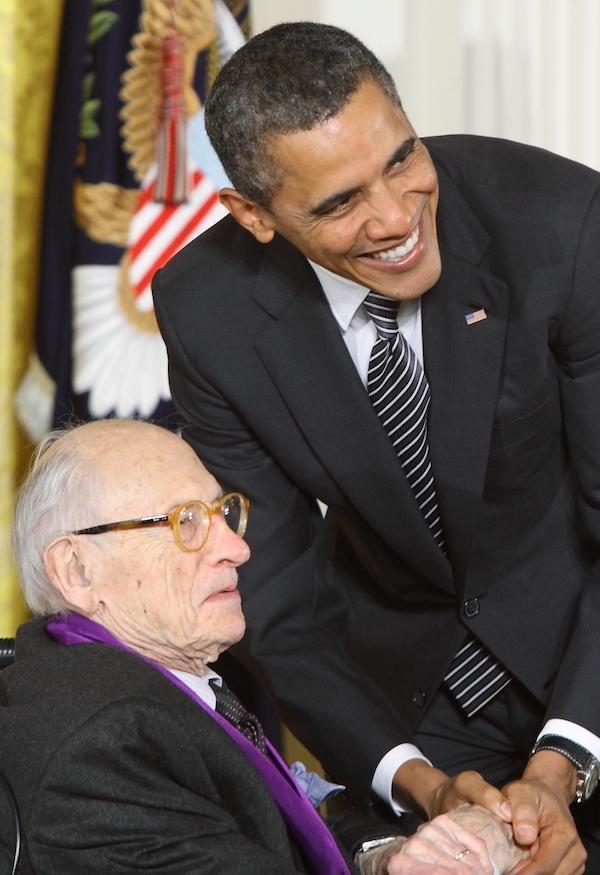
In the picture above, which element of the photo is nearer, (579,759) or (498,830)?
(498,830)

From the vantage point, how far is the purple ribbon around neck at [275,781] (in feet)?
6.05

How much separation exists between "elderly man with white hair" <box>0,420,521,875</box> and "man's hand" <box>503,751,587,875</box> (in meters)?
0.03

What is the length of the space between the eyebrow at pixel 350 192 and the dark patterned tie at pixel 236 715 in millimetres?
731

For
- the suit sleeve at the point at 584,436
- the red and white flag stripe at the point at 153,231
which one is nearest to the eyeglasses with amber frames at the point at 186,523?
the suit sleeve at the point at 584,436

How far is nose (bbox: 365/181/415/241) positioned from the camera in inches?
83.8

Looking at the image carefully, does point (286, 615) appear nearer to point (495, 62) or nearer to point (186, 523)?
point (186, 523)

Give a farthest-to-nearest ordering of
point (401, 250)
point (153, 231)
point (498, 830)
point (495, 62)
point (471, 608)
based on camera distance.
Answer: point (495, 62) < point (153, 231) < point (471, 608) < point (401, 250) < point (498, 830)

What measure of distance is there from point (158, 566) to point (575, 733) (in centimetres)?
85

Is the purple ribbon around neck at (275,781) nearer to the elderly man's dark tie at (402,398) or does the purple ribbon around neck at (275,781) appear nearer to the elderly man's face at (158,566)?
the elderly man's face at (158,566)

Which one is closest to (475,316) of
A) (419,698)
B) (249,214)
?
(249,214)

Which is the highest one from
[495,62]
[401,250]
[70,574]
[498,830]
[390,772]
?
[495,62]

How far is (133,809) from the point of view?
1.63 metres

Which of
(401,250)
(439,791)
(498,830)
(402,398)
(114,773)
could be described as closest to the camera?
(114,773)

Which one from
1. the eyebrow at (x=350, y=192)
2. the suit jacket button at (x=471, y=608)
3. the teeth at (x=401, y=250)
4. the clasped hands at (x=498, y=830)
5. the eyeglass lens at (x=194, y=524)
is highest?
the eyebrow at (x=350, y=192)
